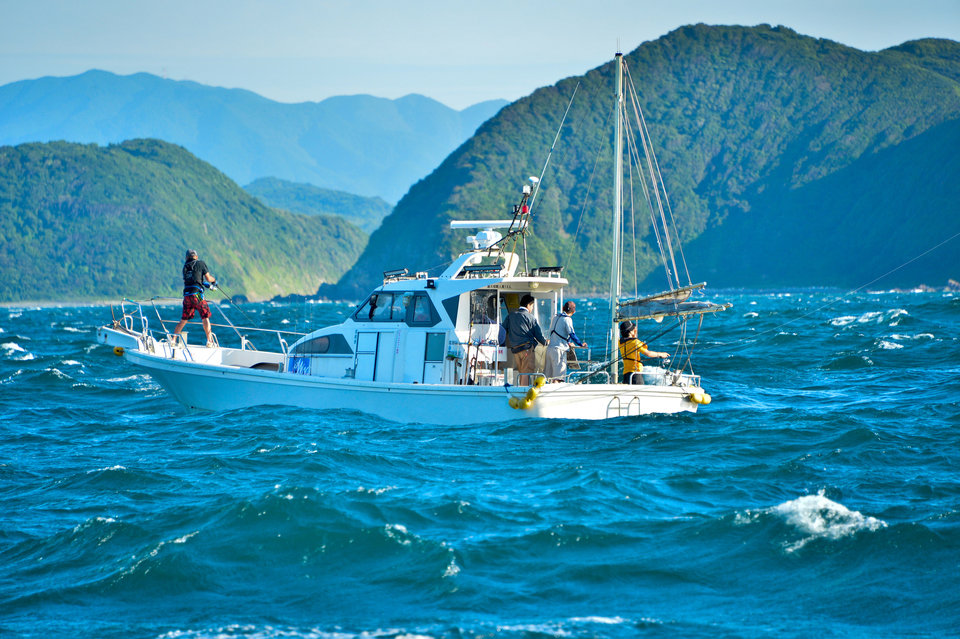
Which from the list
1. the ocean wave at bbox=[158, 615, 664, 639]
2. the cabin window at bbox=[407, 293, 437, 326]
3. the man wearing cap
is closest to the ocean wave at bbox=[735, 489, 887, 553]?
the ocean wave at bbox=[158, 615, 664, 639]

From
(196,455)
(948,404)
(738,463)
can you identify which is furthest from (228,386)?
(948,404)

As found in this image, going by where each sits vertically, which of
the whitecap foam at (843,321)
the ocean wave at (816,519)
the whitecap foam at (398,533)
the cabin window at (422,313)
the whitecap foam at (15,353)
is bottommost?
the whitecap foam at (398,533)

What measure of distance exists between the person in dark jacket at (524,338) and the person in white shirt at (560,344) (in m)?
0.33

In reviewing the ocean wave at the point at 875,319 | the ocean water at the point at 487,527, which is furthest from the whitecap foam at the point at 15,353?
the ocean wave at the point at 875,319

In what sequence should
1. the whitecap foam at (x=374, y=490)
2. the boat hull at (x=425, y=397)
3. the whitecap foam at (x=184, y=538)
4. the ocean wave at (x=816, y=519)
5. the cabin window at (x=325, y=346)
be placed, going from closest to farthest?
the ocean wave at (x=816, y=519) < the whitecap foam at (x=184, y=538) < the whitecap foam at (x=374, y=490) < the boat hull at (x=425, y=397) < the cabin window at (x=325, y=346)

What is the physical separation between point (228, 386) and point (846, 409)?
1244 centimetres

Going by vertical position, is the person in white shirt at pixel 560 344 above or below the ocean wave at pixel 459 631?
above

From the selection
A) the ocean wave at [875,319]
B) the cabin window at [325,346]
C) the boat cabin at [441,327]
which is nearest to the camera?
the boat cabin at [441,327]

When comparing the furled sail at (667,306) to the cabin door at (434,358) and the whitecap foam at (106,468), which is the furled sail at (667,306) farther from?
the whitecap foam at (106,468)

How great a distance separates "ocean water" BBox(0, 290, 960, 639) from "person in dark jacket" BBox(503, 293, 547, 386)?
1364 mm

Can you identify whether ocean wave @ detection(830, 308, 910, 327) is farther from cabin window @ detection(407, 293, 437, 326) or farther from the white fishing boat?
cabin window @ detection(407, 293, 437, 326)

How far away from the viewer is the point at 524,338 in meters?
16.5

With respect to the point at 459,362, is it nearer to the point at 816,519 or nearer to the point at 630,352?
the point at 630,352

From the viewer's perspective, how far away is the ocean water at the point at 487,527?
815 centimetres
